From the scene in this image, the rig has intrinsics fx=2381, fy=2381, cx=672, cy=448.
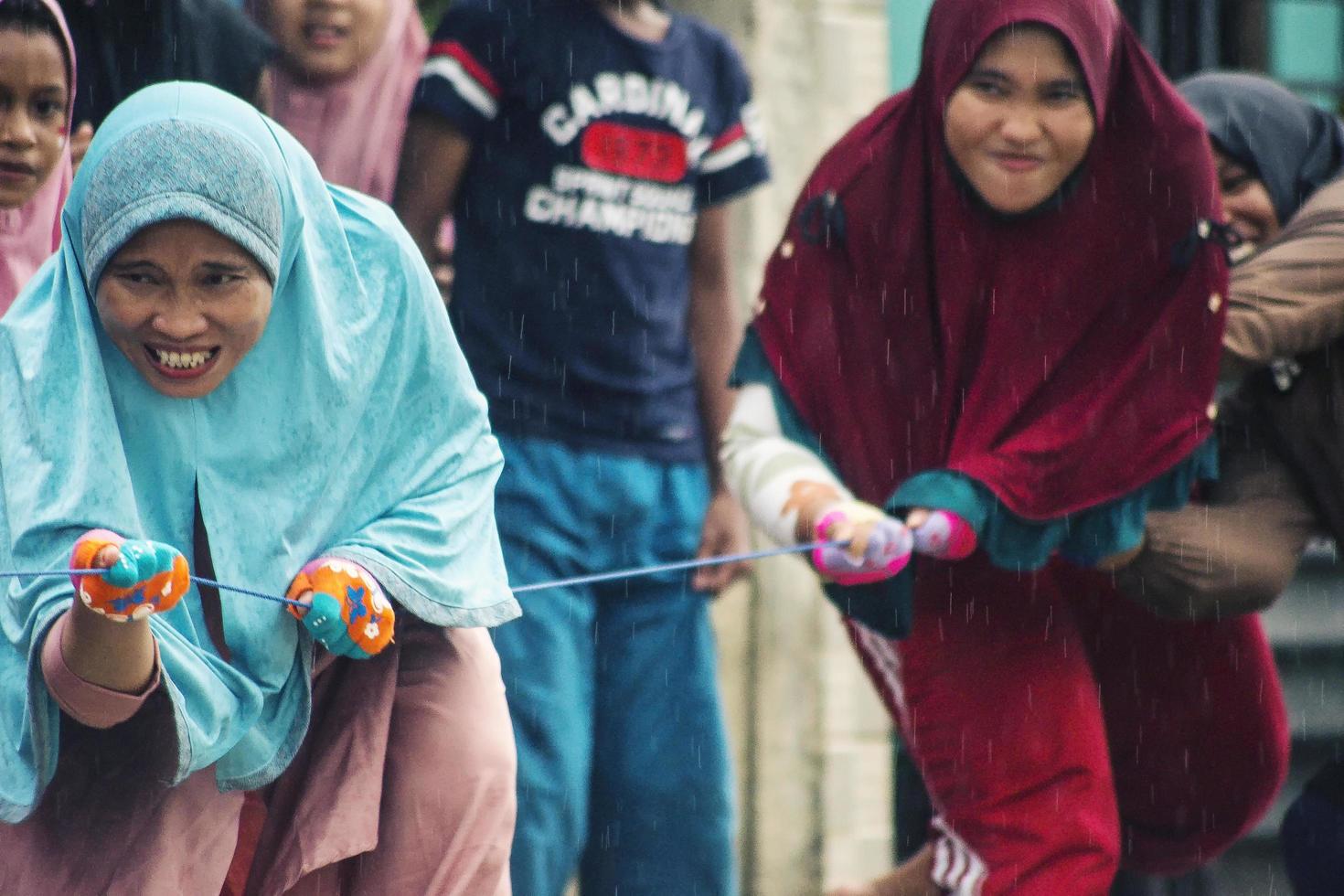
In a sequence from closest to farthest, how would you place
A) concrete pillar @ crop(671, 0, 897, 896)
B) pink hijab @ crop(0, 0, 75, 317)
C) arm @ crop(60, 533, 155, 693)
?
arm @ crop(60, 533, 155, 693) < pink hijab @ crop(0, 0, 75, 317) < concrete pillar @ crop(671, 0, 897, 896)

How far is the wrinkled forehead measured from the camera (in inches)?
162

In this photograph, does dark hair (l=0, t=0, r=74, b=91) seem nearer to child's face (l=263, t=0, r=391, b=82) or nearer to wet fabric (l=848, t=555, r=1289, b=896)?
child's face (l=263, t=0, r=391, b=82)

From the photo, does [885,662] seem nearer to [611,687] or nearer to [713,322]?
[611,687]

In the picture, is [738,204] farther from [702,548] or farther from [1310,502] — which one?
[1310,502]

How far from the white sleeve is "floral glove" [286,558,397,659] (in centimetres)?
86

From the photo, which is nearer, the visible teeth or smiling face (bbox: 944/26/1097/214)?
the visible teeth

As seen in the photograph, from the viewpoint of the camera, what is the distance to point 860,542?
3822mm

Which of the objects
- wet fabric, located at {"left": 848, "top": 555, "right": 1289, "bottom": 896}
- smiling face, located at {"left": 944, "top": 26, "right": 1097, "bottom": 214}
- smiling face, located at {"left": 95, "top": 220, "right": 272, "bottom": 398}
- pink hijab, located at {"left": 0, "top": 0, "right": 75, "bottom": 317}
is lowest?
wet fabric, located at {"left": 848, "top": 555, "right": 1289, "bottom": 896}

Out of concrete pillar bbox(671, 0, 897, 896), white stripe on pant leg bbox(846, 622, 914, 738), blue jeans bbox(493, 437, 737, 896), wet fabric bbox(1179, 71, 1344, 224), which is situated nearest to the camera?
white stripe on pant leg bbox(846, 622, 914, 738)

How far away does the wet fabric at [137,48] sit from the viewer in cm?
435

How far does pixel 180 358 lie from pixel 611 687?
1575mm

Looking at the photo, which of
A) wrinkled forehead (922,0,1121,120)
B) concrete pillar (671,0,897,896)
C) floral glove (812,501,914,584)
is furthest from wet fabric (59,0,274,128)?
concrete pillar (671,0,897,896)

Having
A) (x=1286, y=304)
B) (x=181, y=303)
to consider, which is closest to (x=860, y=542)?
(x=1286, y=304)

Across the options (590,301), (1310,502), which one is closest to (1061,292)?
(1310,502)
